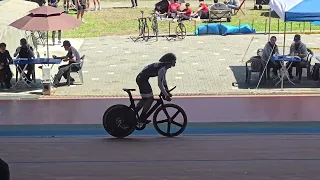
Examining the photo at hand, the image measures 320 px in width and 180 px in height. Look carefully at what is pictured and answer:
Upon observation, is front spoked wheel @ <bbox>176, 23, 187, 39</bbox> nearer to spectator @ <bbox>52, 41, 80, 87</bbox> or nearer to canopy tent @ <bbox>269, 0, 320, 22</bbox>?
spectator @ <bbox>52, 41, 80, 87</bbox>

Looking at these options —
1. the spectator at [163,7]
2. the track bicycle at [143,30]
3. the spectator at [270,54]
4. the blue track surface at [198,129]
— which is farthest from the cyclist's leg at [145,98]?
the spectator at [163,7]

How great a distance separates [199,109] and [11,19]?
947 centimetres

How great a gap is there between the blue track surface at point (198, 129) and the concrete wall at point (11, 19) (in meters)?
7.44

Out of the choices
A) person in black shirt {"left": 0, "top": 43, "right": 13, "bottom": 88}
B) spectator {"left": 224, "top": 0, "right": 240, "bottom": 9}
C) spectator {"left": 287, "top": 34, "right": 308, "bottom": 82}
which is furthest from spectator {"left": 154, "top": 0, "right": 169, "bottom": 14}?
person in black shirt {"left": 0, "top": 43, "right": 13, "bottom": 88}

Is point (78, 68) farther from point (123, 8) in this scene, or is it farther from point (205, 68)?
point (123, 8)

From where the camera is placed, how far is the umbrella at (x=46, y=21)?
16203 mm

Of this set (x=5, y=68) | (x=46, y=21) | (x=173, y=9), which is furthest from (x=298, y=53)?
(x=173, y=9)

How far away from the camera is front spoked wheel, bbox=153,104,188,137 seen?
10.9 metres

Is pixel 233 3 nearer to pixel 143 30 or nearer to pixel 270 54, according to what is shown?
pixel 143 30

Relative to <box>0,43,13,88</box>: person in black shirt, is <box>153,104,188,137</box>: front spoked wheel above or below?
below

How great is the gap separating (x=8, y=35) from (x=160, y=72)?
10.5m

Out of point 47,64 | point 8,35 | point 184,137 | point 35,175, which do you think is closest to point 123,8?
point 8,35

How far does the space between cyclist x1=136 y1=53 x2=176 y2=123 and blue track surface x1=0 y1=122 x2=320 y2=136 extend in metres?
1.10

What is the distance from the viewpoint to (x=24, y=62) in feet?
54.1
